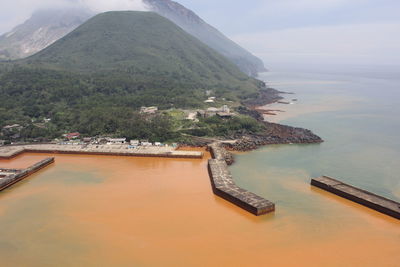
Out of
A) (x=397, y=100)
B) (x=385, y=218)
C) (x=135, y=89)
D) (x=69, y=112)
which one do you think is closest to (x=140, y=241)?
(x=385, y=218)

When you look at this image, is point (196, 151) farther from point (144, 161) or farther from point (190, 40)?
point (190, 40)

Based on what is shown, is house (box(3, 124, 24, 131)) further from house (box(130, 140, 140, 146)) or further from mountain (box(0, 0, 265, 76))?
mountain (box(0, 0, 265, 76))

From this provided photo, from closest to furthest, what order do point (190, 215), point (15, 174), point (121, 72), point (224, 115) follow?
point (190, 215) → point (15, 174) → point (224, 115) → point (121, 72)

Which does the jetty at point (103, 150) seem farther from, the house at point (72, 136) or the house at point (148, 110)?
the house at point (148, 110)

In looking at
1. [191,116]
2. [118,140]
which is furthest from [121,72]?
[118,140]

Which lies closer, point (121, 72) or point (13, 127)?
point (13, 127)

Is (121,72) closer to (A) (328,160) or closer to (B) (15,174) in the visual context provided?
(B) (15,174)

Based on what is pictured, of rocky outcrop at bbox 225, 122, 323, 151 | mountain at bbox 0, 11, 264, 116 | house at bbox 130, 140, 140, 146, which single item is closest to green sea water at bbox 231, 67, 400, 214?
rocky outcrop at bbox 225, 122, 323, 151
